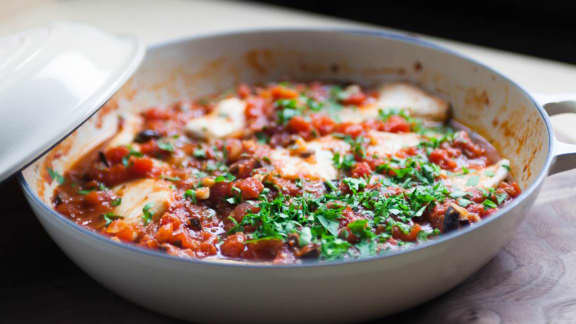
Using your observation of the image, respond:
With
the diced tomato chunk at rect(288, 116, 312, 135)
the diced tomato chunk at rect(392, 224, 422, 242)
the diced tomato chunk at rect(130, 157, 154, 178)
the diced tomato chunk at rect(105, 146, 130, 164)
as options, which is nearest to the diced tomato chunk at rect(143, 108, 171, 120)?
the diced tomato chunk at rect(105, 146, 130, 164)

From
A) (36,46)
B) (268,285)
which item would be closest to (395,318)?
(268,285)

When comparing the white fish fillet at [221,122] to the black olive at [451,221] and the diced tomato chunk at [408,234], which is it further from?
the black olive at [451,221]

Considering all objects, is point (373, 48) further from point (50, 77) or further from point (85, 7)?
point (85, 7)

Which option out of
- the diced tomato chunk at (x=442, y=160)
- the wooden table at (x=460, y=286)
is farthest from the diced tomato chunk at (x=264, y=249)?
the diced tomato chunk at (x=442, y=160)

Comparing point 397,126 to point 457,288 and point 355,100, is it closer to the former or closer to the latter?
point 355,100

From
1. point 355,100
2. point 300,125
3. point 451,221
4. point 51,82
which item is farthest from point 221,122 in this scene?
point 451,221

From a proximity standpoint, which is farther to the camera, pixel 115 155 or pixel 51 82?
pixel 115 155
